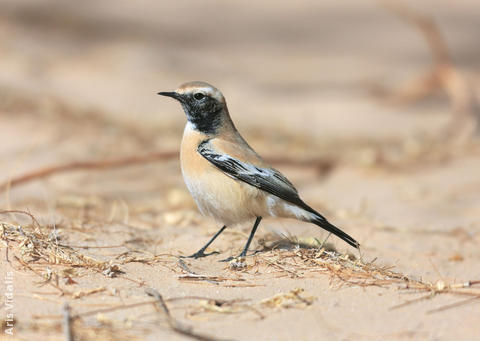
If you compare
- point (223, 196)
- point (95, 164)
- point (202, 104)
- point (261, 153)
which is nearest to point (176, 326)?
point (223, 196)

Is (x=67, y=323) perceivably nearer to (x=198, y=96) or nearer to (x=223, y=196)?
(x=223, y=196)

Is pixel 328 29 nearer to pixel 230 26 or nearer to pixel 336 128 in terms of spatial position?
pixel 230 26

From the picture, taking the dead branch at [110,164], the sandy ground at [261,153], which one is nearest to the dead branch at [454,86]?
the sandy ground at [261,153]

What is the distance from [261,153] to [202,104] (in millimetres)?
4526

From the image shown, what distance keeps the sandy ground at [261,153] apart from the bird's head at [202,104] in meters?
1.12

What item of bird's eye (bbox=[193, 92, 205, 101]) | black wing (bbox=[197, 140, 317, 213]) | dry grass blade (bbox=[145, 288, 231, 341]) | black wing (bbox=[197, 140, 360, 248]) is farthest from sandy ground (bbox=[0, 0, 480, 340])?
bird's eye (bbox=[193, 92, 205, 101])

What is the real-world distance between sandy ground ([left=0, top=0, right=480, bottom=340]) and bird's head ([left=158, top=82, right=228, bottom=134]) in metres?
1.12

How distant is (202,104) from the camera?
5695mm

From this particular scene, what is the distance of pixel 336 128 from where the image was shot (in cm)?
1282

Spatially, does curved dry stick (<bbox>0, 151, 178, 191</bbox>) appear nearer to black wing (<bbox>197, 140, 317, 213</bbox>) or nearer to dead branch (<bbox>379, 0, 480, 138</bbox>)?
black wing (<bbox>197, 140, 317, 213</bbox>)

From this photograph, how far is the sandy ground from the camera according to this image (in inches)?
150

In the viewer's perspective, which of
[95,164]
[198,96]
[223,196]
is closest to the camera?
[223,196]

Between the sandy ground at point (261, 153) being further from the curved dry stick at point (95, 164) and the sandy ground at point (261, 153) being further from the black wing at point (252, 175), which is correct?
the black wing at point (252, 175)

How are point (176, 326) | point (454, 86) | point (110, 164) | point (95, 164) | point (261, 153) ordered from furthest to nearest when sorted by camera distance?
1. point (454, 86)
2. point (261, 153)
3. point (110, 164)
4. point (95, 164)
5. point (176, 326)
